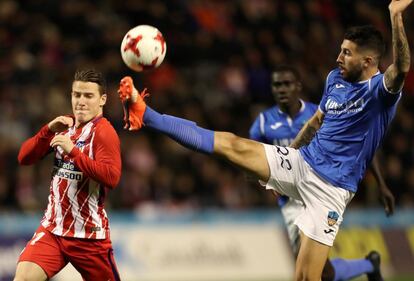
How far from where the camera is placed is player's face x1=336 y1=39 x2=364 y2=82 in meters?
6.40

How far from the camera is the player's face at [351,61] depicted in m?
6.40

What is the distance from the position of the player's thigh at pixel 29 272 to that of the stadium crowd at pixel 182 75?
5.81m

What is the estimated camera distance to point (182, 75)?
47.8ft

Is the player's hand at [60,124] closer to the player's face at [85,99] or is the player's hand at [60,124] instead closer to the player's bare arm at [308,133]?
the player's face at [85,99]

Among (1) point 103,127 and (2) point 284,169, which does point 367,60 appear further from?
(1) point 103,127

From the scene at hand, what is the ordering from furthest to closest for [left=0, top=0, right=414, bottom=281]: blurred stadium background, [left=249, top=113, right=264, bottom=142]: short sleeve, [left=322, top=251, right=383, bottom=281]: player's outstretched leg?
[left=0, top=0, right=414, bottom=281]: blurred stadium background
[left=249, top=113, right=264, bottom=142]: short sleeve
[left=322, top=251, right=383, bottom=281]: player's outstretched leg

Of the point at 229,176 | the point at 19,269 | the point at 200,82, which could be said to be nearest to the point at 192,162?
the point at 229,176

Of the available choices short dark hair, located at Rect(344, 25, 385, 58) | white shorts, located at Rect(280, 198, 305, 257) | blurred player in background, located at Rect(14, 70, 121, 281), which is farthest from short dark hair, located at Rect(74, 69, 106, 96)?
white shorts, located at Rect(280, 198, 305, 257)

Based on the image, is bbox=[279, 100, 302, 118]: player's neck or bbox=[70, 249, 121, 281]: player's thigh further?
bbox=[279, 100, 302, 118]: player's neck

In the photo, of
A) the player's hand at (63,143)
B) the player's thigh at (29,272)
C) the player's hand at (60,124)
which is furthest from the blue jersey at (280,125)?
the player's thigh at (29,272)

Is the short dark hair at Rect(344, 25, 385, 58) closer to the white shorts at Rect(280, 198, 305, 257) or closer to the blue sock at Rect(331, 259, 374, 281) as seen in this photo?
the white shorts at Rect(280, 198, 305, 257)

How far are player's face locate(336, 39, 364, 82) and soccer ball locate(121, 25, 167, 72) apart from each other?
1374 millimetres

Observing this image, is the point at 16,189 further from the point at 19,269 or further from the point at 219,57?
the point at 19,269

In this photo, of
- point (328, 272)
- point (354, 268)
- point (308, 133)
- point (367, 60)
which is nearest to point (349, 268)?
point (354, 268)
